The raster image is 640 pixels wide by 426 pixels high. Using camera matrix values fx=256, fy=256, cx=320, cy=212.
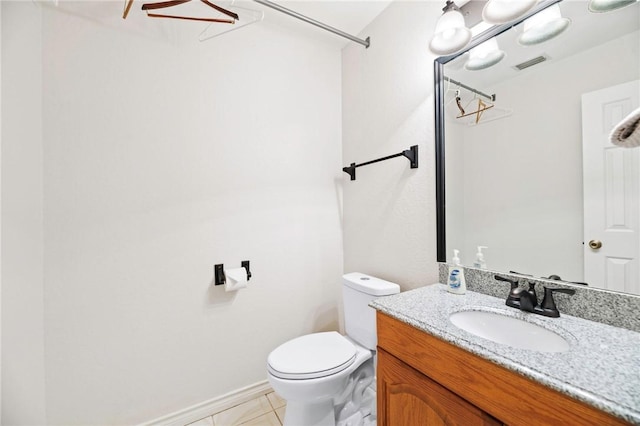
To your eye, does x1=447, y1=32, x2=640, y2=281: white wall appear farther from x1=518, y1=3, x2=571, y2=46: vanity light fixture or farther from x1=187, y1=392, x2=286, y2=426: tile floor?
x1=187, y1=392, x2=286, y2=426: tile floor

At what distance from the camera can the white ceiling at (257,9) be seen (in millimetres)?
1235

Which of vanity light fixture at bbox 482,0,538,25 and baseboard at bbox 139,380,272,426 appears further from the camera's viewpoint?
baseboard at bbox 139,380,272,426

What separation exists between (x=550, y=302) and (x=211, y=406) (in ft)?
5.72

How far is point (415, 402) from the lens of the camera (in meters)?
0.81

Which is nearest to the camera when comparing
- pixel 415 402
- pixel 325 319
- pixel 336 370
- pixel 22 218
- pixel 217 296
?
pixel 415 402

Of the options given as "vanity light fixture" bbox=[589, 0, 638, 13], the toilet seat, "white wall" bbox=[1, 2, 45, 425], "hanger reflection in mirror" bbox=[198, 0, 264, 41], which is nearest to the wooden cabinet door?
the toilet seat

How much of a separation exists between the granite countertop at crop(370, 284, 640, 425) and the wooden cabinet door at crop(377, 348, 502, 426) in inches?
6.2

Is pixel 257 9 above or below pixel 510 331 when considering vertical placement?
above

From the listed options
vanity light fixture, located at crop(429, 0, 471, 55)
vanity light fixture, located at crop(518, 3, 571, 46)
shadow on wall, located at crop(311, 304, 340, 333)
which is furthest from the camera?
shadow on wall, located at crop(311, 304, 340, 333)

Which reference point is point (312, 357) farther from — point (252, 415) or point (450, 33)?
point (450, 33)

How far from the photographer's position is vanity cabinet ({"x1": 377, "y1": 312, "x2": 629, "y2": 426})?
1.75 feet

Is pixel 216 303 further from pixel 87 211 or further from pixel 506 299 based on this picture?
pixel 506 299

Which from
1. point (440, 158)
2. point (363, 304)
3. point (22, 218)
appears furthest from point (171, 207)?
point (440, 158)

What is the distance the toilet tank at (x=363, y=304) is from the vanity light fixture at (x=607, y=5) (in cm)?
128
